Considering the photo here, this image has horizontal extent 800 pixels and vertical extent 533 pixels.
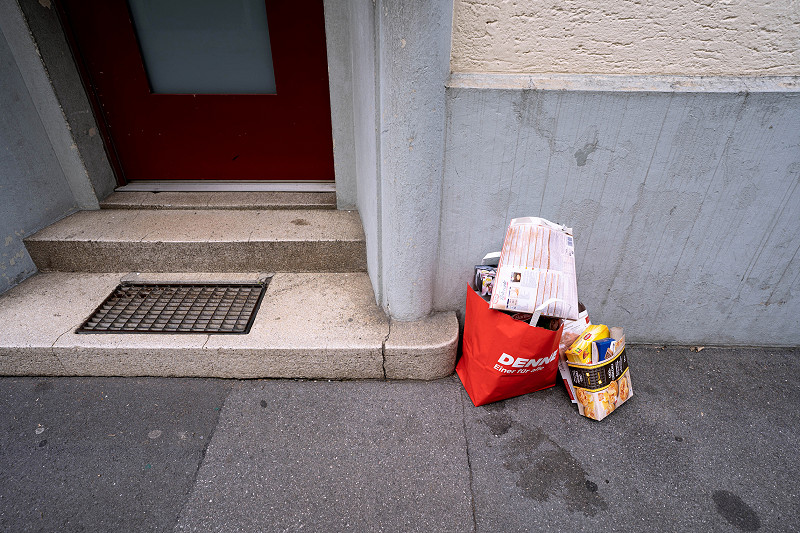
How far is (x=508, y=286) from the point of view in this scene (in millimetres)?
1950

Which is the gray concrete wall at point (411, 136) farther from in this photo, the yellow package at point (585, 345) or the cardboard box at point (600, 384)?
the cardboard box at point (600, 384)

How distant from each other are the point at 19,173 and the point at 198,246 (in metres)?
1.36

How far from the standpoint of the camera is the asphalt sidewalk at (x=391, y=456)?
1.79m

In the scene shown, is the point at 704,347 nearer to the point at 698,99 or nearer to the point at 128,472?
the point at 698,99

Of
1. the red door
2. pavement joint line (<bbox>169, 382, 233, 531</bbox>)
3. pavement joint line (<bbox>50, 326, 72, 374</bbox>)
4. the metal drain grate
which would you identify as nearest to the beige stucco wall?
the red door

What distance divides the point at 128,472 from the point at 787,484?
10.7 feet

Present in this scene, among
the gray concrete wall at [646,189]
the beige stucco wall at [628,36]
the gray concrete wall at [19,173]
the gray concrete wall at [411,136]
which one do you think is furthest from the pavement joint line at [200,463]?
the beige stucco wall at [628,36]

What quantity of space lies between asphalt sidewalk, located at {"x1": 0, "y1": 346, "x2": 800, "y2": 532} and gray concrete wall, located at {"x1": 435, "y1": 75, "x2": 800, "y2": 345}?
0.49 meters

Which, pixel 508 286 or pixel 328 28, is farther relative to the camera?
pixel 328 28

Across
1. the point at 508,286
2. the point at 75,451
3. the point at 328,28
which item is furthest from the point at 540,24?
the point at 75,451

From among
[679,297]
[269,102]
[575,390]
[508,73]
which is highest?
[508,73]

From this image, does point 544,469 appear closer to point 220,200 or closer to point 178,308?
point 178,308

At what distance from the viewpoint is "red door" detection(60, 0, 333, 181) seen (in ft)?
9.78

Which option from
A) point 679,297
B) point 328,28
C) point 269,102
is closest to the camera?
point 679,297
